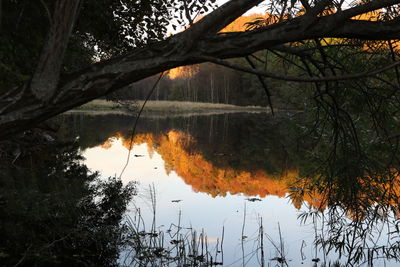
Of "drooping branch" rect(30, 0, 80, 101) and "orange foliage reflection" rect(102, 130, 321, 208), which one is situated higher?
"drooping branch" rect(30, 0, 80, 101)

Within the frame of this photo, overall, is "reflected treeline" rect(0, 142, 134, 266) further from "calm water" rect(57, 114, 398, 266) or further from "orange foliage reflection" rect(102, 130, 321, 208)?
"orange foliage reflection" rect(102, 130, 321, 208)

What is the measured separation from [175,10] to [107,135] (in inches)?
618

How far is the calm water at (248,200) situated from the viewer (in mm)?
5246

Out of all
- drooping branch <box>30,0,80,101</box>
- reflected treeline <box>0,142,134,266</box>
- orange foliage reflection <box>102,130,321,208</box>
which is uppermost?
drooping branch <box>30,0,80,101</box>

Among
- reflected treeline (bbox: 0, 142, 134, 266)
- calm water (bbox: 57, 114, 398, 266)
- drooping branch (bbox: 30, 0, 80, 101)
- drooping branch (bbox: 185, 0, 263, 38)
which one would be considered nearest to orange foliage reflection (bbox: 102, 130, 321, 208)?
calm water (bbox: 57, 114, 398, 266)

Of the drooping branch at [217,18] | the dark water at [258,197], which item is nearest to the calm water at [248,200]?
the dark water at [258,197]

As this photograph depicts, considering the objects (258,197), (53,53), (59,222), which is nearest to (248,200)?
(258,197)

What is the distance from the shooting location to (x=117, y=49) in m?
8.58

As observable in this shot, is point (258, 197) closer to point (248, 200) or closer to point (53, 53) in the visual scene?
point (248, 200)

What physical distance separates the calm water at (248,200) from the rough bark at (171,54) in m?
1.60

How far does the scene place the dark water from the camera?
4.46m

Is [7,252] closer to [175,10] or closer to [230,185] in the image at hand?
[175,10]

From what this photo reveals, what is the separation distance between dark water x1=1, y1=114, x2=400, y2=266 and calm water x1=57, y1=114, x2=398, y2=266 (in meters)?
0.03

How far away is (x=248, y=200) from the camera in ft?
32.3
